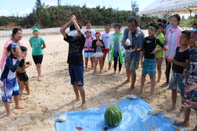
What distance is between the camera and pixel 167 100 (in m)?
4.70

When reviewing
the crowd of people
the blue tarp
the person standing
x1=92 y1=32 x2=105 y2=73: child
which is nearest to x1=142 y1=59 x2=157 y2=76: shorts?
Result: the crowd of people

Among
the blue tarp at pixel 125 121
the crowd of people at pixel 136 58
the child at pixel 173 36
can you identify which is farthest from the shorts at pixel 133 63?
the blue tarp at pixel 125 121

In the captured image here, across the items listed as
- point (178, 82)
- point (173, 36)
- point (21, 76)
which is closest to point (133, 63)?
point (173, 36)

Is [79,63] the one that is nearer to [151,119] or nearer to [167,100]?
[151,119]

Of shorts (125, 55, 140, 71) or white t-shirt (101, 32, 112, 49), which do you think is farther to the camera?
white t-shirt (101, 32, 112, 49)

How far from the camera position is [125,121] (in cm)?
368

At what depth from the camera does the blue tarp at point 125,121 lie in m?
3.44

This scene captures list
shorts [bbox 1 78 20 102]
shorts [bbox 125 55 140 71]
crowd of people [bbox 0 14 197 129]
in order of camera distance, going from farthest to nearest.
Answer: shorts [bbox 125 55 140 71], shorts [bbox 1 78 20 102], crowd of people [bbox 0 14 197 129]

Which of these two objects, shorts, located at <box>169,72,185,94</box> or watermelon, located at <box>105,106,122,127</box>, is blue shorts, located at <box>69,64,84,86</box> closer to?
watermelon, located at <box>105,106,122,127</box>

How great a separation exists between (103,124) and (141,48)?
2.19m

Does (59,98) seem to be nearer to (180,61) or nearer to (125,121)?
(125,121)

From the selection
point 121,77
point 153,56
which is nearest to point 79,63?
point 153,56

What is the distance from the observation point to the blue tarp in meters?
3.44

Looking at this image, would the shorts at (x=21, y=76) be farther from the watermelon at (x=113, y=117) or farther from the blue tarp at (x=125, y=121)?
the watermelon at (x=113, y=117)
